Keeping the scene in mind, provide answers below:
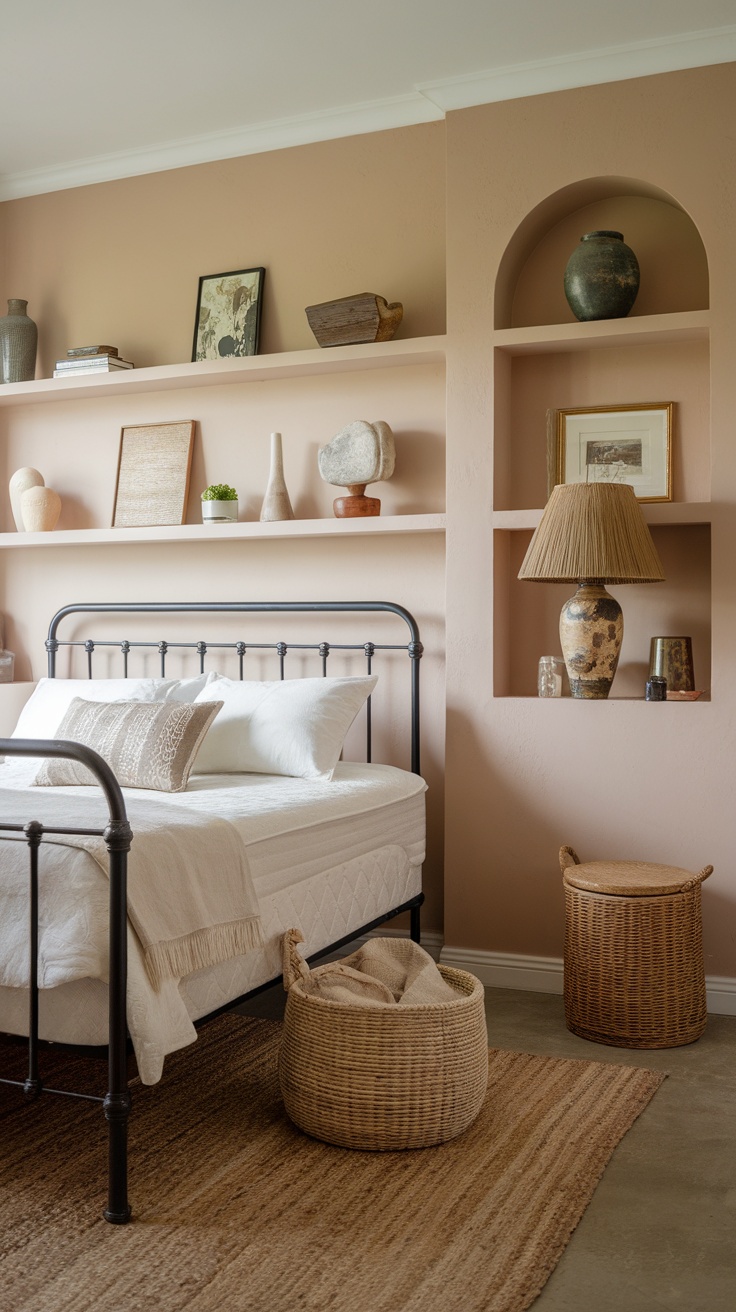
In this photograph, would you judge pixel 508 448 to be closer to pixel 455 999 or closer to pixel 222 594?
pixel 222 594

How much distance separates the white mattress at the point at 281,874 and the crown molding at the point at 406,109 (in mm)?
2146

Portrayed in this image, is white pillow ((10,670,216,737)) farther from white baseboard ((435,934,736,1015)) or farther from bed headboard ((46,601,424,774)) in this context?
white baseboard ((435,934,736,1015))

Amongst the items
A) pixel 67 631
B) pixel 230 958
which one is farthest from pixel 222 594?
pixel 230 958

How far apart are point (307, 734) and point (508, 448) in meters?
1.17

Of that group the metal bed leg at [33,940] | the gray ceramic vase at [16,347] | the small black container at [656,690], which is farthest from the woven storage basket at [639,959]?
the gray ceramic vase at [16,347]

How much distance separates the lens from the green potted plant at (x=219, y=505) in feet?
12.9

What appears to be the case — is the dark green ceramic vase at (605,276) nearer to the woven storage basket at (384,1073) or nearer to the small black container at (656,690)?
the small black container at (656,690)

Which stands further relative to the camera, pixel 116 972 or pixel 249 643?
pixel 249 643

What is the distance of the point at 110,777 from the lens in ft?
6.46

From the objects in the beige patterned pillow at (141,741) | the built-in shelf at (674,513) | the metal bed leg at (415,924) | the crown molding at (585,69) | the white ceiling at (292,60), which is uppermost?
the white ceiling at (292,60)

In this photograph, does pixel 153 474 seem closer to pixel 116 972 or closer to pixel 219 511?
pixel 219 511

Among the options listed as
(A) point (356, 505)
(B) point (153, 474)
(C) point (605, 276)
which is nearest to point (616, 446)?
(C) point (605, 276)

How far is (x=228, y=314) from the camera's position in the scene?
13.4 feet

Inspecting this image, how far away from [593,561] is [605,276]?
3.00 feet
